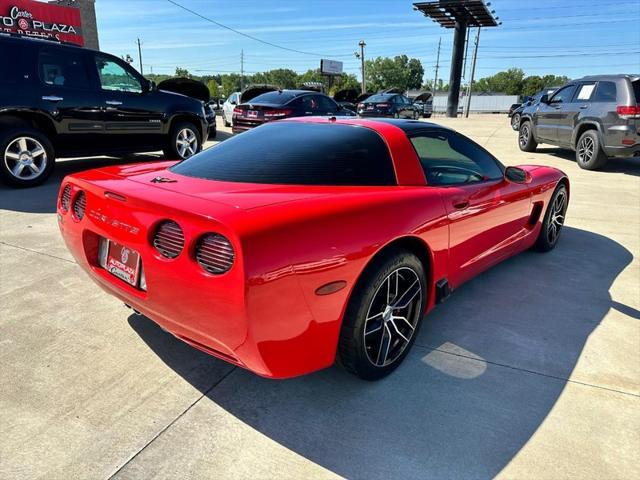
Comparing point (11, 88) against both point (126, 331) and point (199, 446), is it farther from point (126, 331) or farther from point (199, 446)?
point (199, 446)

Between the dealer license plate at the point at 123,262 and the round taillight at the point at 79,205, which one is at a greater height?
the round taillight at the point at 79,205

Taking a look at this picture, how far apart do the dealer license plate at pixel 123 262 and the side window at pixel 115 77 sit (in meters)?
5.49

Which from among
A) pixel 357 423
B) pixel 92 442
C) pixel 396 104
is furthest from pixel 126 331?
pixel 396 104

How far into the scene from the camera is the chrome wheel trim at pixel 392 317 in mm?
2297

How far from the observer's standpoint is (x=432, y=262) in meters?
2.61

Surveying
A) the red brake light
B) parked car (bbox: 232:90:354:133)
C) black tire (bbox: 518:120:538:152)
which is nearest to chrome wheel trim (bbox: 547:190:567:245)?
parked car (bbox: 232:90:354:133)

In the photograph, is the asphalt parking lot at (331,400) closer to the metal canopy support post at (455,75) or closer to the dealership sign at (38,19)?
the dealership sign at (38,19)

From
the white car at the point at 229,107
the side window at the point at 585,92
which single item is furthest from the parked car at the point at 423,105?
the side window at the point at 585,92

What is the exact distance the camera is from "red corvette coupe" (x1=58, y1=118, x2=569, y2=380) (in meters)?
1.78

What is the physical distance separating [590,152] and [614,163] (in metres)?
1.63

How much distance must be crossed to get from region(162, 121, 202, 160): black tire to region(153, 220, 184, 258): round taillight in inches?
251

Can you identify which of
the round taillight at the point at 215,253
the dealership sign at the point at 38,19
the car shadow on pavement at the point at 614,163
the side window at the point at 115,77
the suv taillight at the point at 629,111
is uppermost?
the dealership sign at the point at 38,19

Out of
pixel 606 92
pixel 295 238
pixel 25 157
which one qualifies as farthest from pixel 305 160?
pixel 606 92

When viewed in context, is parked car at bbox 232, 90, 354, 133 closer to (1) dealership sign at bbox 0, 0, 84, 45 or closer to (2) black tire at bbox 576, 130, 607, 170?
(2) black tire at bbox 576, 130, 607, 170
